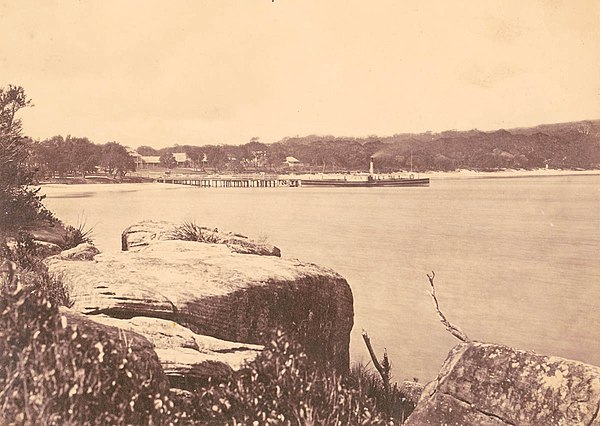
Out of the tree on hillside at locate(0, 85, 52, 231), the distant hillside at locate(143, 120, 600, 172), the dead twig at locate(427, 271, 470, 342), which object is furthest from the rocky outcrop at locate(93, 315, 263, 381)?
the dead twig at locate(427, 271, 470, 342)

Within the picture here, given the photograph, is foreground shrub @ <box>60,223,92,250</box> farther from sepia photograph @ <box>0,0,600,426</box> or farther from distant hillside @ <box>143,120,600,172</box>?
distant hillside @ <box>143,120,600,172</box>

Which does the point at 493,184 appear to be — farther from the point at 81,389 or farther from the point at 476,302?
the point at 81,389

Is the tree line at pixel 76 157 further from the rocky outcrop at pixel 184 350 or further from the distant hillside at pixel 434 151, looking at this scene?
the rocky outcrop at pixel 184 350

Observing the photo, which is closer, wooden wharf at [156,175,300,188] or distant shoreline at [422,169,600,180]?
wooden wharf at [156,175,300,188]

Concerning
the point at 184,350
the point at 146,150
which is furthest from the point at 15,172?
the point at 184,350

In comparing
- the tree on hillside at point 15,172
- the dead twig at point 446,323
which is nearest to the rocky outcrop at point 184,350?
the tree on hillside at point 15,172

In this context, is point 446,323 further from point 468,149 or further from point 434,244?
point 468,149
